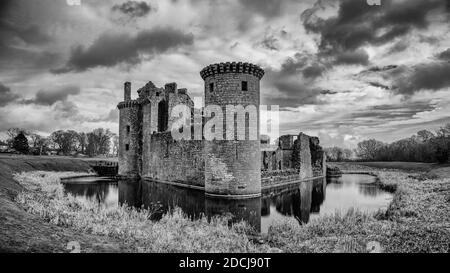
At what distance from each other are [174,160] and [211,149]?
8245 millimetres

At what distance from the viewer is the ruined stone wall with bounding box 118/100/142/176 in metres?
29.1

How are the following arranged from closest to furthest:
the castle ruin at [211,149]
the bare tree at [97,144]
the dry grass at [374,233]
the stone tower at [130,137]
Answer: the dry grass at [374,233] < the castle ruin at [211,149] < the stone tower at [130,137] < the bare tree at [97,144]

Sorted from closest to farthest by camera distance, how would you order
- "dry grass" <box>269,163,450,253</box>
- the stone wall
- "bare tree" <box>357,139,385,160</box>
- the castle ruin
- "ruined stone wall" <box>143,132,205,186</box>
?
"dry grass" <box>269,163,450,253</box>, the stone wall, the castle ruin, "ruined stone wall" <box>143,132,205,186</box>, "bare tree" <box>357,139,385,160</box>

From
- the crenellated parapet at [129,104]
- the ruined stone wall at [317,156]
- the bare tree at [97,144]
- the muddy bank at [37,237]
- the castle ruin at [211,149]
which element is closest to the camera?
the muddy bank at [37,237]

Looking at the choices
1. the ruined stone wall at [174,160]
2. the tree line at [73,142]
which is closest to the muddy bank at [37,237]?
the ruined stone wall at [174,160]

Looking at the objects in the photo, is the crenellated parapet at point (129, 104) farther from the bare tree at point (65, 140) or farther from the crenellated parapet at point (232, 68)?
the bare tree at point (65, 140)

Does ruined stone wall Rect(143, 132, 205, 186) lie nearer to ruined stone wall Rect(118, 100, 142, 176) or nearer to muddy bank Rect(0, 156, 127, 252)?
ruined stone wall Rect(118, 100, 142, 176)

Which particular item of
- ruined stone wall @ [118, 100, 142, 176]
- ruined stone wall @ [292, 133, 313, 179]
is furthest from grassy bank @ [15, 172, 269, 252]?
ruined stone wall @ [292, 133, 313, 179]

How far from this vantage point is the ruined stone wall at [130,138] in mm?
29109

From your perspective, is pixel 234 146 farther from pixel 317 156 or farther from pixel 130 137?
pixel 317 156

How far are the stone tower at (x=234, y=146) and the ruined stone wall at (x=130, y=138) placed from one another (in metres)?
15.2
